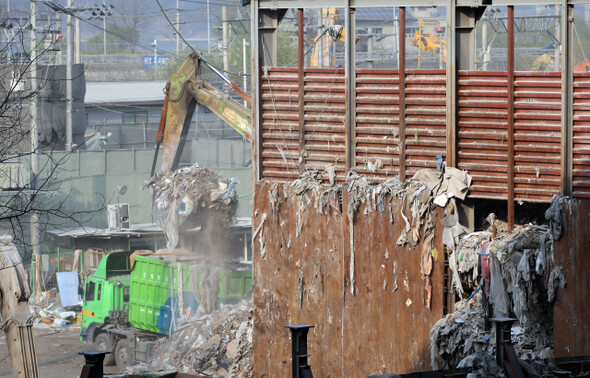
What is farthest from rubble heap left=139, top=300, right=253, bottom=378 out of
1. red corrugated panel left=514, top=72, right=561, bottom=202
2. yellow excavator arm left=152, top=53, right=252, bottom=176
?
red corrugated panel left=514, top=72, right=561, bottom=202

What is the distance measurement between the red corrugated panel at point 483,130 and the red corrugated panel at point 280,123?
7.80 feet

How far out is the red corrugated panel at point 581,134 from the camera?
9.69m

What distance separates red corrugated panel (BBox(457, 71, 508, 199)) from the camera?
33.8 ft

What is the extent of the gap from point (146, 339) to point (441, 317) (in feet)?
44.5

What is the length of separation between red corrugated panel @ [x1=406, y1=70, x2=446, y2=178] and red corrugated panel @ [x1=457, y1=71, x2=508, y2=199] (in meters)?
0.24

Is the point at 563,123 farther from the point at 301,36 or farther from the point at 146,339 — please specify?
the point at 146,339

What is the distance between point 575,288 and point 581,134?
5.58 ft

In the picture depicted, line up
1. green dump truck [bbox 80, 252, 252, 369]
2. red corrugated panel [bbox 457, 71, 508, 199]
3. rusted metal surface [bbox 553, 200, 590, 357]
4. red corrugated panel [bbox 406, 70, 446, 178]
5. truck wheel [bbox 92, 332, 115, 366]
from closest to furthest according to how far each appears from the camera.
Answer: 1. rusted metal surface [bbox 553, 200, 590, 357]
2. red corrugated panel [bbox 457, 71, 508, 199]
3. red corrugated panel [bbox 406, 70, 446, 178]
4. green dump truck [bbox 80, 252, 252, 369]
5. truck wheel [bbox 92, 332, 115, 366]

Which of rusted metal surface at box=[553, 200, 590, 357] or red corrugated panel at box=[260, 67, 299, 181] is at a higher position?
red corrugated panel at box=[260, 67, 299, 181]

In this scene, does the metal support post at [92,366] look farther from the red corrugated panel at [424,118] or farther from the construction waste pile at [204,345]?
the construction waste pile at [204,345]

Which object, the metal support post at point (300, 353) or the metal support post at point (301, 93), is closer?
the metal support post at point (300, 353)

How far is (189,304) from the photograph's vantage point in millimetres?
24172

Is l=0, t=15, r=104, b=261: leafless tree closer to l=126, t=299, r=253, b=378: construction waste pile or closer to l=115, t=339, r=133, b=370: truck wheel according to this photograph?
l=115, t=339, r=133, b=370: truck wheel

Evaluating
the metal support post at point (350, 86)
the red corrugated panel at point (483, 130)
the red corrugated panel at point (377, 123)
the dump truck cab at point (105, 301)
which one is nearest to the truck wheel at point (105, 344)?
the dump truck cab at point (105, 301)
